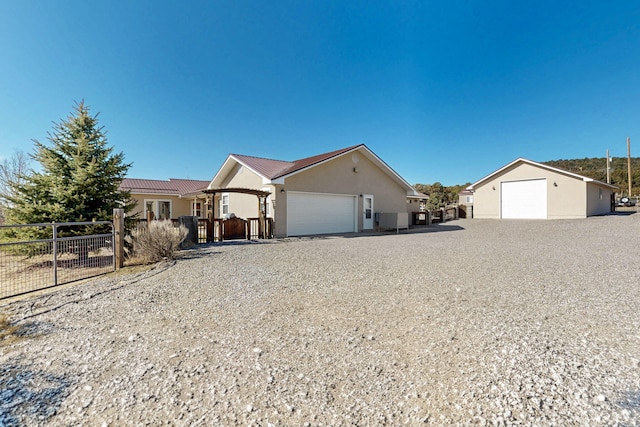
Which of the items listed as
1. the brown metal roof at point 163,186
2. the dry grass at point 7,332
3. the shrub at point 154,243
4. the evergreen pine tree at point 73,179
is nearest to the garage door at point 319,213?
the shrub at point 154,243

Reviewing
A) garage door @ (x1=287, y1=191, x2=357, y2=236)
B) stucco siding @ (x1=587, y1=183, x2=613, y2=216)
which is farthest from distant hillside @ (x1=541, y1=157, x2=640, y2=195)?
garage door @ (x1=287, y1=191, x2=357, y2=236)

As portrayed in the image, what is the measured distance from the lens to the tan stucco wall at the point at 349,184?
45.9 feet

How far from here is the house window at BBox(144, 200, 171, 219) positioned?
20078 mm

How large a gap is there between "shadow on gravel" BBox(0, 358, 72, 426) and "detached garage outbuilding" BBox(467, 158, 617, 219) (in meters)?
25.2

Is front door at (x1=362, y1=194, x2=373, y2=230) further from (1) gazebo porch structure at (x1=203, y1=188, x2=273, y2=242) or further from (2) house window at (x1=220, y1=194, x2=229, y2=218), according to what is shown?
(2) house window at (x1=220, y1=194, x2=229, y2=218)

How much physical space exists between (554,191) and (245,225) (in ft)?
68.3

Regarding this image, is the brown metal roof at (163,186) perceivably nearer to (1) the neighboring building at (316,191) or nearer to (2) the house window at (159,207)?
(2) the house window at (159,207)

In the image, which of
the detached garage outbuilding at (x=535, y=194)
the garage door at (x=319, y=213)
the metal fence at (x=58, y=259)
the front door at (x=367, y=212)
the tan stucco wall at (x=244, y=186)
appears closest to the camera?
the metal fence at (x=58, y=259)

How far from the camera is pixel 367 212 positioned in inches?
695

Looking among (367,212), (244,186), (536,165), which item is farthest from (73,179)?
(536,165)

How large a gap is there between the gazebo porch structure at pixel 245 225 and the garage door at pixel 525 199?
1859 centimetres

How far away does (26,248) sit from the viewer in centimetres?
763

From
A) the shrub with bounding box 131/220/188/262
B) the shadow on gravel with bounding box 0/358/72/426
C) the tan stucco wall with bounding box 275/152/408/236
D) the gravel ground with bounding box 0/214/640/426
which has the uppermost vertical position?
the tan stucco wall with bounding box 275/152/408/236

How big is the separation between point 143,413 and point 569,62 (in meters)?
21.2
